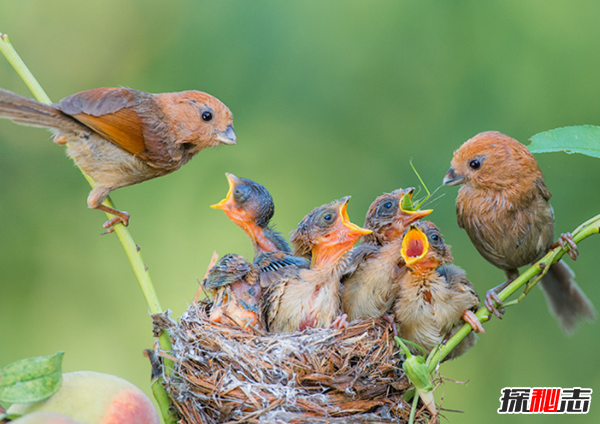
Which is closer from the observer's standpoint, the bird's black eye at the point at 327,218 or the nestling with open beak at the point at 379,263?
the nestling with open beak at the point at 379,263

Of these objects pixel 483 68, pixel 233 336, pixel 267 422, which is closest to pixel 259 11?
pixel 483 68

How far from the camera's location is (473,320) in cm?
262

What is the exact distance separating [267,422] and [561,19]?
12.4 ft

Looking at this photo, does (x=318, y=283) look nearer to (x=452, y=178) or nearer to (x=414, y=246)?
(x=414, y=246)

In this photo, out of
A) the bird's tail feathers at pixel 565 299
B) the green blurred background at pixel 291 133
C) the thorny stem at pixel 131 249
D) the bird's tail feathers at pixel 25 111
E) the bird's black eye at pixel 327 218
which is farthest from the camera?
the green blurred background at pixel 291 133

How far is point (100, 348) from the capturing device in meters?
4.64

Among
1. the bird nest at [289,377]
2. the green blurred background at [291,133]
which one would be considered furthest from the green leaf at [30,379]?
the green blurred background at [291,133]

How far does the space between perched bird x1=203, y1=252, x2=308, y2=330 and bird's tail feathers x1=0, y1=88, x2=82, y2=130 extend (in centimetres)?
96

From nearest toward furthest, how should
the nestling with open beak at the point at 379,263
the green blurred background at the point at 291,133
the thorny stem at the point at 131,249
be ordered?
the thorny stem at the point at 131,249
the nestling with open beak at the point at 379,263
the green blurred background at the point at 291,133

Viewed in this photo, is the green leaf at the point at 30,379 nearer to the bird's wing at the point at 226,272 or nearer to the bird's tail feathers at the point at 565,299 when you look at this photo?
the bird's wing at the point at 226,272

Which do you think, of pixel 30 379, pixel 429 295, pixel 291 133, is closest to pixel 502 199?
pixel 429 295

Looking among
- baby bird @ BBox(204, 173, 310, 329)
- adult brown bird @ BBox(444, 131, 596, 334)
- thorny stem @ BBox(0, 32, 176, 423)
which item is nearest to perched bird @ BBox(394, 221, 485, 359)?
adult brown bird @ BBox(444, 131, 596, 334)

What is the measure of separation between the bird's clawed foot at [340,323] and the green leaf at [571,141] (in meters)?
1.16

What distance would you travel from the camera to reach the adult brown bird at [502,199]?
10.9 feet
